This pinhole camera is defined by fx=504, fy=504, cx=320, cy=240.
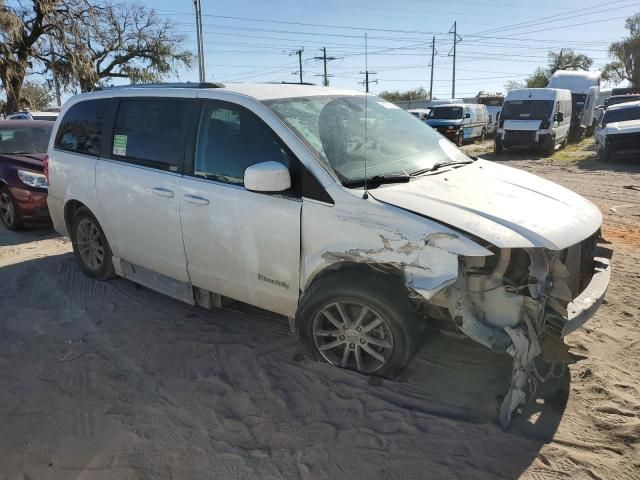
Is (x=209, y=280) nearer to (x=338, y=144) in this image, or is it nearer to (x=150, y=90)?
(x=338, y=144)

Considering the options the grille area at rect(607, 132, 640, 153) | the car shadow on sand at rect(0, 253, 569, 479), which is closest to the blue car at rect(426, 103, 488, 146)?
the grille area at rect(607, 132, 640, 153)

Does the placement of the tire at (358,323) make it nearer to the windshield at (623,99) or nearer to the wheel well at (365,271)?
the wheel well at (365,271)

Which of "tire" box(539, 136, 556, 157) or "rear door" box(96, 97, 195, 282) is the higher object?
"rear door" box(96, 97, 195, 282)

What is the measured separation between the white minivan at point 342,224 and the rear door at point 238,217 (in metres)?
0.01

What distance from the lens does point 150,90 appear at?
4.47 metres

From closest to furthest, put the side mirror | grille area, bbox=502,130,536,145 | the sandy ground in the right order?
the sandy ground → the side mirror → grille area, bbox=502,130,536,145

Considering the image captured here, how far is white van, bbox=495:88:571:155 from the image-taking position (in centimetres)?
A: 1870

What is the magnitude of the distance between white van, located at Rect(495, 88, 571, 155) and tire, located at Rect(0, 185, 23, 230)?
16719mm

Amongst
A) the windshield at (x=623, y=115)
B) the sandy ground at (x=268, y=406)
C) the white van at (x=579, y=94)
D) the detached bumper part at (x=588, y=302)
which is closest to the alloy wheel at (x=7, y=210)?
the sandy ground at (x=268, y=406)

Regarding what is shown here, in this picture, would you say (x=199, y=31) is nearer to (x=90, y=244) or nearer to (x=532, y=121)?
(x=532, y=121)

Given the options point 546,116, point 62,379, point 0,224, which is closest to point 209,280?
point 62,379

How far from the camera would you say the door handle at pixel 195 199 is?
379cm

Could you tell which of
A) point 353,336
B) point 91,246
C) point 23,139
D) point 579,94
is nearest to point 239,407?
point 353,336

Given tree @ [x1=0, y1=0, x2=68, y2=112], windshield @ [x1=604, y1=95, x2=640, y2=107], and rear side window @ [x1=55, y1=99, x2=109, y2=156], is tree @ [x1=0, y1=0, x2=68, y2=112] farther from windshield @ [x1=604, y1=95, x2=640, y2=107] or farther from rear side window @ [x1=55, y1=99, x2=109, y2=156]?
windshield @ [x1=604, y1=95, x2=640, y2=107]
